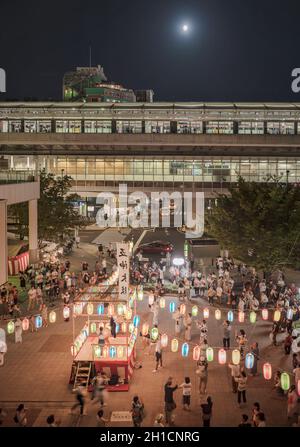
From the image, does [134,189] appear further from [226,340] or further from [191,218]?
[226,340]

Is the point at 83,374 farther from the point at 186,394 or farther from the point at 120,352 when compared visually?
the point at 186,394

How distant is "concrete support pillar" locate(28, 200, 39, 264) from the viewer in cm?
3033

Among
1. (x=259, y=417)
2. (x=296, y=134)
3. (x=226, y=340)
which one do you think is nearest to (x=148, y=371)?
(x=226, y=340)

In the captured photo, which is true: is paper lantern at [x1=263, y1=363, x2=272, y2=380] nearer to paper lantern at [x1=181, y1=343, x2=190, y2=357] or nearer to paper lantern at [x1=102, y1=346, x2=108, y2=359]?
paper lantern at [x1=181, y1=343, x2=190, y2=357]

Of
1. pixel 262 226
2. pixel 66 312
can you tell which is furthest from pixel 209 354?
pixel 262 226

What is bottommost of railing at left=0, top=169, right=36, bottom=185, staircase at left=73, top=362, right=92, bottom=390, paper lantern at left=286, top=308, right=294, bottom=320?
staircase at left=73, top=362, right=92, bottom=390

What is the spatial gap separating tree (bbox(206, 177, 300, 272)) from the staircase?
12.0m

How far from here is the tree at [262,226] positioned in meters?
23.4

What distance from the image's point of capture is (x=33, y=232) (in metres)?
30.9

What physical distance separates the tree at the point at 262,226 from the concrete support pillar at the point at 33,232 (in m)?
11.2

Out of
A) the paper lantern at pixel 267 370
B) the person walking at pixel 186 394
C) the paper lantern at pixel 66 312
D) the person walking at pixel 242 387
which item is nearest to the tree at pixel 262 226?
the paper lantern at pixel 66 312

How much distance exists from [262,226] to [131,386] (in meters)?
12.3

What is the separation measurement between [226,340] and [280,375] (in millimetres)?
3433

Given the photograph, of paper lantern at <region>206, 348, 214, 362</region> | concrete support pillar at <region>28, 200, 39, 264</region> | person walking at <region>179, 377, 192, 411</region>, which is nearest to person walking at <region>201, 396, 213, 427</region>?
person walking at <region>179, 377, 192, 411</region>
